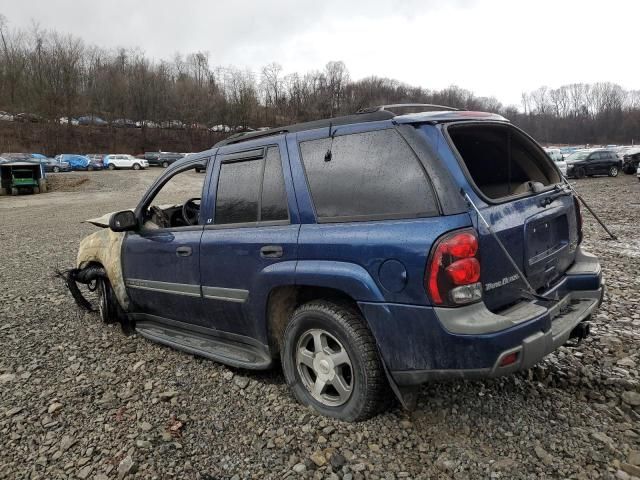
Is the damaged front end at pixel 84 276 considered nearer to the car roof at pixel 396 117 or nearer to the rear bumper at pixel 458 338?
the car roof at pixel 396 117

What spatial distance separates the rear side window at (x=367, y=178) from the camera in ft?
8.18

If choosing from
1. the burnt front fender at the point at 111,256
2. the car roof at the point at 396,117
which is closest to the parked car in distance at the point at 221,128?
the burnt front fender at the point at 111,256

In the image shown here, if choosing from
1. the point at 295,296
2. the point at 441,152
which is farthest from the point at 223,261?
the point at 441,152

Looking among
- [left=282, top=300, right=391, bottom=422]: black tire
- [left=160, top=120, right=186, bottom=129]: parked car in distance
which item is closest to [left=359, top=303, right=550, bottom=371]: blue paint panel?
[left=282, top=300, right=391, bottom=422]: black tire

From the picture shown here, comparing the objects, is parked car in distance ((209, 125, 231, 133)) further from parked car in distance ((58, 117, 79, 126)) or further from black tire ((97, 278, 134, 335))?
black tire ((97, 278, 134, 335))

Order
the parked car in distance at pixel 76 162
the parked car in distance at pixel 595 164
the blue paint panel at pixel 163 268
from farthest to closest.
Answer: the parked car in distance at pixel 76 162 < the parked car in distance at pixel 595 164 < the blue paint panel at pixel 163 268

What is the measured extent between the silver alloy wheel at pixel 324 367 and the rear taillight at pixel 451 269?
73cm

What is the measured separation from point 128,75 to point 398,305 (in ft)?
290

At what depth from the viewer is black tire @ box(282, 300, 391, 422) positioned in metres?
2.61

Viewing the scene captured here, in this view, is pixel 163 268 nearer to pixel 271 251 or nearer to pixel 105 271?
pixel 105 271

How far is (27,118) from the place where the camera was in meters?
60.8

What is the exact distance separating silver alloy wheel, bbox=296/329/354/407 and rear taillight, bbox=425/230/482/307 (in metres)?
0.73

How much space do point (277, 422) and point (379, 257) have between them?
129cm

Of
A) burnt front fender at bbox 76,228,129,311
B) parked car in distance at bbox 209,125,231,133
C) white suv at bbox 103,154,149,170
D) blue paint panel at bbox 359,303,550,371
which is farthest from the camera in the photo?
parked car in distance at bbox 209,125,231,133
